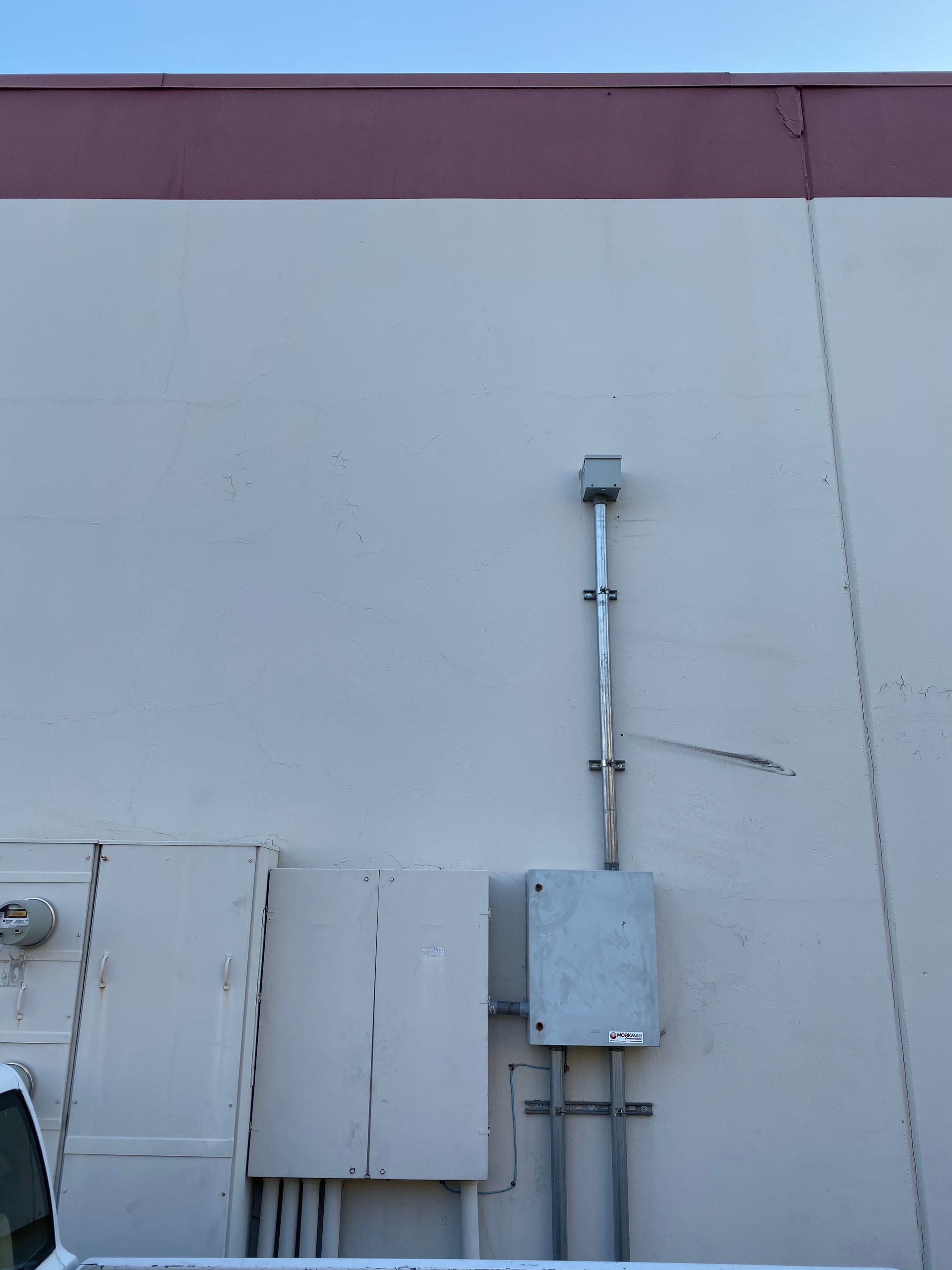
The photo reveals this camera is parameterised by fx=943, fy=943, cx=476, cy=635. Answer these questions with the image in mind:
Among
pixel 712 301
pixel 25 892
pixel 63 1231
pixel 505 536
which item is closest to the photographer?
pixel 63 1231

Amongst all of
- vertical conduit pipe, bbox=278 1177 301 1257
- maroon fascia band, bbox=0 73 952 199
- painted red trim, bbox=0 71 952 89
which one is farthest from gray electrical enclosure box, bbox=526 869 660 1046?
painted red trim, bbox=0 71 952 89

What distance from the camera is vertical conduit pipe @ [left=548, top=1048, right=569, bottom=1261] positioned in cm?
349

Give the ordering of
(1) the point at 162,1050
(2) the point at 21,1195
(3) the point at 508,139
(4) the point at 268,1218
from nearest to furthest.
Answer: (2) the point at 21,1195, (1) the point at 162,1050, (4) the point at 268,1218, (3) the point at 508,139

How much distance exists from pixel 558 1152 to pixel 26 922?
212 cm

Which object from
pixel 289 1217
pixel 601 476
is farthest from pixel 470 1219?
pixel 601 476

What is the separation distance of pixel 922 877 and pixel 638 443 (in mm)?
2235

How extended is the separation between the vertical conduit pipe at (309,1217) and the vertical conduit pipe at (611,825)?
1105 mm

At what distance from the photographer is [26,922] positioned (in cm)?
331

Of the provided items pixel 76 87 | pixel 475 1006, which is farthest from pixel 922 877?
pixel 76 87

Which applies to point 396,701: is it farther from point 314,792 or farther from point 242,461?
point 242,461

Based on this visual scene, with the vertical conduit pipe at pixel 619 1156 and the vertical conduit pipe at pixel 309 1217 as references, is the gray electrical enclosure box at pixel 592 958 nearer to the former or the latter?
the vertical conduit pipe at pixel 619 1156

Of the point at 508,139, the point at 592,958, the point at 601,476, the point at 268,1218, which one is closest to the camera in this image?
the point at 268,1218

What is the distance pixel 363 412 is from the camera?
446cm

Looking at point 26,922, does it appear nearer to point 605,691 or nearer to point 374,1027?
point 374,1027
